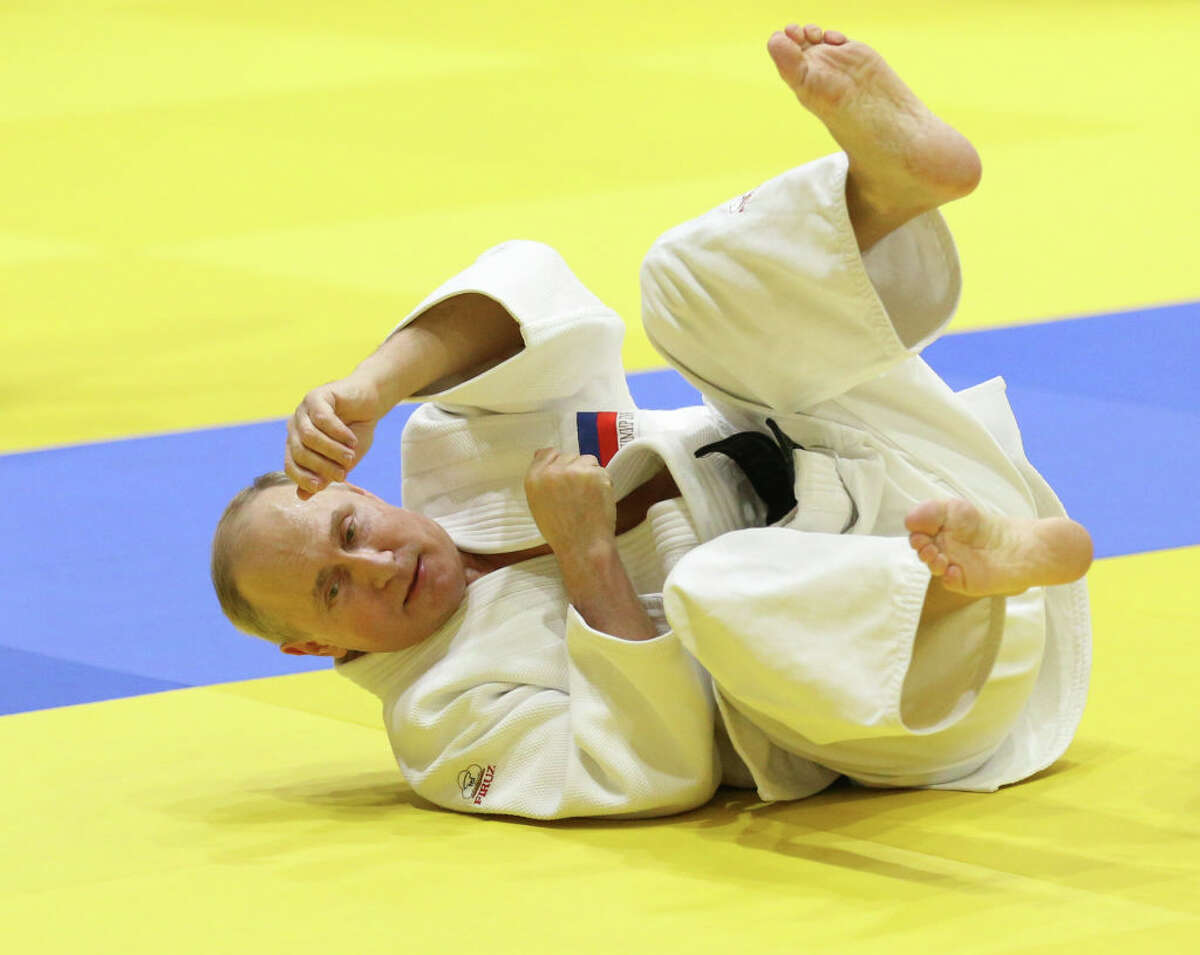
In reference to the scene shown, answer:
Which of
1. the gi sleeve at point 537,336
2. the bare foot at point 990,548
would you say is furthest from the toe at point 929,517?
the gi sleeve at point 537,336

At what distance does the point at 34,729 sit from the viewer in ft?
10.1

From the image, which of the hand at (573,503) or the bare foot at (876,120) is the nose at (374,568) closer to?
the hand at (573,503)

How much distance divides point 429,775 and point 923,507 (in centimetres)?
91

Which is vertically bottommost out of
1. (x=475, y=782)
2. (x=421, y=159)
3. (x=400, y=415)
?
(x=475, y=782)

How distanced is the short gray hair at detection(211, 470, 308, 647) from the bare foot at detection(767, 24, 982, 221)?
970 millimetres

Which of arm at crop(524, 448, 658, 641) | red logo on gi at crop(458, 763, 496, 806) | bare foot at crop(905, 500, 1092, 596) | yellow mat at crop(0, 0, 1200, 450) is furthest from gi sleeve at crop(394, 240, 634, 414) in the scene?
yellow mat at crop(0, 0, 1200, 450)

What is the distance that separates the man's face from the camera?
8.68 feet

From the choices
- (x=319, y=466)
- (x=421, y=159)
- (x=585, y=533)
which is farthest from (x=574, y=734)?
(x=421, y=159)

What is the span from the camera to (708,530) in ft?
8.59

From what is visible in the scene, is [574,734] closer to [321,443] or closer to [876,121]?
[321,443]

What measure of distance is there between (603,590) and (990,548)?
0.68 metres

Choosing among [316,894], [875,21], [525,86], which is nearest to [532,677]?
[316,894]

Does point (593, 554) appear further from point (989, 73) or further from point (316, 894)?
point (989, 73)

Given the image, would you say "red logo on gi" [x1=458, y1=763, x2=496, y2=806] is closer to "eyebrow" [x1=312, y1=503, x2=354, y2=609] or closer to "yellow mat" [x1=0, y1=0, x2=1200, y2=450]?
"eyebrow" [x1=312, y1=503, x2=354, y2=609]
